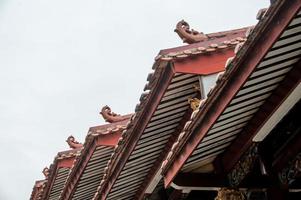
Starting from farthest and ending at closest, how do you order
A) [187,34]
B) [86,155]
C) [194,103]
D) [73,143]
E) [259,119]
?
[73,143] → [86,155] → [187,34] → [194,103] → [259,119]

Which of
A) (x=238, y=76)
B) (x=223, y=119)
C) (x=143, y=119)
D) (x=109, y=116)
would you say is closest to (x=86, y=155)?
(x=109, y=116)

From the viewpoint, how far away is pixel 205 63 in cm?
645

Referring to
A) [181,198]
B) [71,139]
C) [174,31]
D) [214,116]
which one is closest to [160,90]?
[174,31]

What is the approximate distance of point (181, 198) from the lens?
812cm

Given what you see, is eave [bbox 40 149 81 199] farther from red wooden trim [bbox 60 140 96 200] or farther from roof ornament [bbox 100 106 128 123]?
roof ornament [bbox 100 106 128 123]

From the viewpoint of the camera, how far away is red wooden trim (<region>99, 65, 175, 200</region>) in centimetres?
625

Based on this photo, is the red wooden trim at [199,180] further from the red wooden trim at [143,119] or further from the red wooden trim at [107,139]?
the red wooden trim at [107,139]

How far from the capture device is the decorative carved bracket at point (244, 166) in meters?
6.29

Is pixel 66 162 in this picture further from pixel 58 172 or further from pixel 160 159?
pixel 160 159

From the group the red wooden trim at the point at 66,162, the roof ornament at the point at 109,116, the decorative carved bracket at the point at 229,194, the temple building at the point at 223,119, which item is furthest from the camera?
the red wooden trim at the point at 66,162

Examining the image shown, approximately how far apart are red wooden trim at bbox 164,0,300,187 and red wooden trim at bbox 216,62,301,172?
0.65 metres

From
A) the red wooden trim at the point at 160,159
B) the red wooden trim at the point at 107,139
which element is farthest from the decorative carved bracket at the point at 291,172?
the red wooden trim at the point at 107,139

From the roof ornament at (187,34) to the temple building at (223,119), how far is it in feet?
0.04

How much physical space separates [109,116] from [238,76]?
504 centimetres
